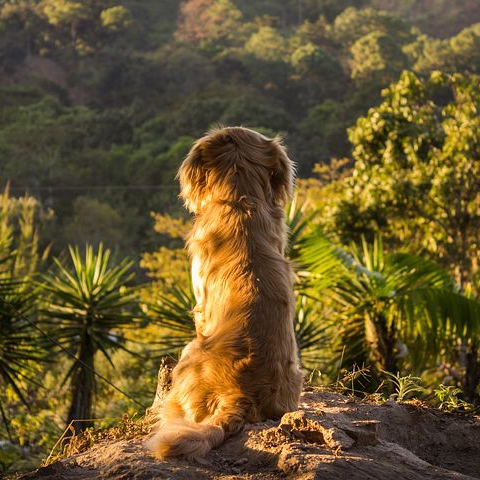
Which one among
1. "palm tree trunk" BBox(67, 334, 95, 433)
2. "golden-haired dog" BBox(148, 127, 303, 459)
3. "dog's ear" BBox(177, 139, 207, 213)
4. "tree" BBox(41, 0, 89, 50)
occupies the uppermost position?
"tree" BBox(41, 0, 89, 50)

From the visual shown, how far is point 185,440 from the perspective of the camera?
3871 mm

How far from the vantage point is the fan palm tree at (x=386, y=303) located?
32.0ft

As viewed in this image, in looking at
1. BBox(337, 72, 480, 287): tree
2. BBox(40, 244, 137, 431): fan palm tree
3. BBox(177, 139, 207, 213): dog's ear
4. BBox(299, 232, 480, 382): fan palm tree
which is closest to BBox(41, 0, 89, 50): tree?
BBox(337, 72, 480, 287): tree

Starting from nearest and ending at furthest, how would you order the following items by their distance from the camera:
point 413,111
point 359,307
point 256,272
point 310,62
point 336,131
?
point 256,272, point 359,307, point 413,111, point 336,131, point 310,62

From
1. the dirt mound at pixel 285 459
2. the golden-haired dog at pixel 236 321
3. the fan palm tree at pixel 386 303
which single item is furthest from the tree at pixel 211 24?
the dirt mound at pixel 285 459

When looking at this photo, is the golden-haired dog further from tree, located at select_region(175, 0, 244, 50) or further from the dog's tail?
tree, located at select_region(175, 0, 244, 50)

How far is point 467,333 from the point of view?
9641mm

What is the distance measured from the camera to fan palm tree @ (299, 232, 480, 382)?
976 centimetres

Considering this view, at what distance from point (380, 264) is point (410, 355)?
1.08m

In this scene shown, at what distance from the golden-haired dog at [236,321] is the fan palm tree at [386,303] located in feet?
17.6

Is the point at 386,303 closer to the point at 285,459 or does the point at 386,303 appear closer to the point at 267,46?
the point at 285,459

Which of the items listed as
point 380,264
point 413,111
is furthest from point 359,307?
point 413,111

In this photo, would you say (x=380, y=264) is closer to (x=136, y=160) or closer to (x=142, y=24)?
(x=136, y=160)

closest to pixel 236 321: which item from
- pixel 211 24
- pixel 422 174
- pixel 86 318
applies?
pixel 86 318
